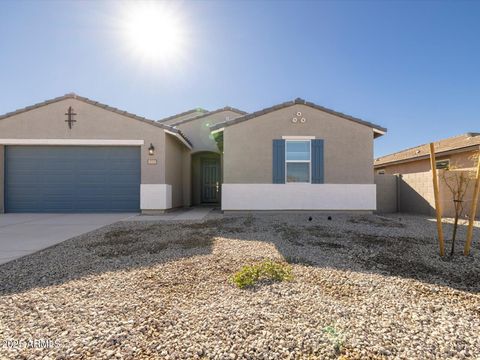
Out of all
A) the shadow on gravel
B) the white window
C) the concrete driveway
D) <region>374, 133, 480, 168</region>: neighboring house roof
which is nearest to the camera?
the shadow on gravel

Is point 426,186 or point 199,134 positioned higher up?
point 199,134

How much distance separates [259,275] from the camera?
9.55 feet

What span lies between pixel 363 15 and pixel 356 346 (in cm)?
1034

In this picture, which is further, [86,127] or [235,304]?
[86,127]

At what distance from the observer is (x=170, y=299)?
7.84 feet

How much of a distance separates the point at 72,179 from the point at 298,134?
30.2 feet

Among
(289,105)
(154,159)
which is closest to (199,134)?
(154,159)

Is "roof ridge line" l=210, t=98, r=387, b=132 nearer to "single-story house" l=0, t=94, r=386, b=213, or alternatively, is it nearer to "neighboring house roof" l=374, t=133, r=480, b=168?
"single-story house" l=0, t=94, r=386, b=213

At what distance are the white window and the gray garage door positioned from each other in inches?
237

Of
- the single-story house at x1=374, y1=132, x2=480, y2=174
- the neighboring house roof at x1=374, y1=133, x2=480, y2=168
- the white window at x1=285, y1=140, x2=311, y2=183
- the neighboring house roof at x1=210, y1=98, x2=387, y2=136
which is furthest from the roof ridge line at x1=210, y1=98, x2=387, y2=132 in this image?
the neighboring house roof at x1=374, y1=133, x2=480, y2=168

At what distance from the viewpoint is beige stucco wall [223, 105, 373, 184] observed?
8625 mm

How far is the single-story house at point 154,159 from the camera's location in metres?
8.62

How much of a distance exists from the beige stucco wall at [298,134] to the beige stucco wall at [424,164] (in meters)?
→ 4.23

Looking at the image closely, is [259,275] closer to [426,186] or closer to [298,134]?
[298,134]
